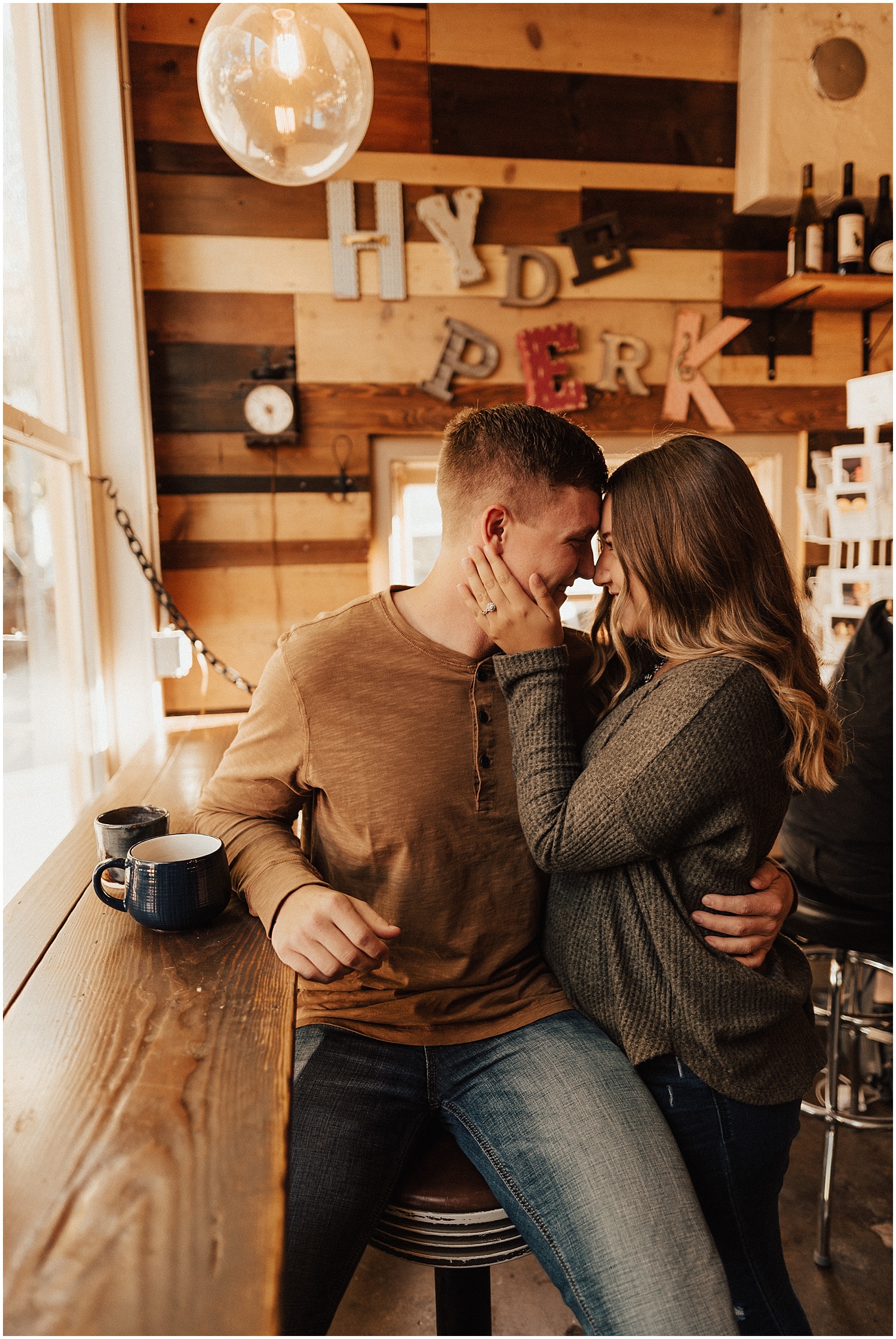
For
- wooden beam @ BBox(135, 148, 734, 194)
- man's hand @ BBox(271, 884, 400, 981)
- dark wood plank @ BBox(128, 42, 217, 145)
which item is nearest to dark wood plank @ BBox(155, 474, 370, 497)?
wooden beam @ BBox(135, 148, 734, 194)

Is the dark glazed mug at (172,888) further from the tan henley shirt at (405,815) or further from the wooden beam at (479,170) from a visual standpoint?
the wooden beam at (479,170)

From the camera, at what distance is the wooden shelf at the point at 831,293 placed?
9.41ft

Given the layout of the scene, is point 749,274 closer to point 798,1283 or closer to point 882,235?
point 882,235

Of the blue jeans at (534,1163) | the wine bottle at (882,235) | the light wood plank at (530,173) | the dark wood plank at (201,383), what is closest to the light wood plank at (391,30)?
the light wood plank at (530,173)

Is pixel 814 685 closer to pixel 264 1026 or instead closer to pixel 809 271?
pixel 264 1026

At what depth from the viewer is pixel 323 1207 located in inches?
41.3

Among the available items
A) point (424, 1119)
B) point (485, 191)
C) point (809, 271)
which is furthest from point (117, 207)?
point (424, 1119)

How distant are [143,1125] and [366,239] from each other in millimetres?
2676

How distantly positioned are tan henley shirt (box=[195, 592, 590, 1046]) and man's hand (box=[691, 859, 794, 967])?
10.2 inches

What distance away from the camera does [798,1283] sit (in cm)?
186

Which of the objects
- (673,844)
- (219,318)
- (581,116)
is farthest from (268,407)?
(673,844)

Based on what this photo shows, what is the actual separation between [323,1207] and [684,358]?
277cm

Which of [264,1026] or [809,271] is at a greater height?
[809,271]

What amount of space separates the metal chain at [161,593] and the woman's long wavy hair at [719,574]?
170 cm
